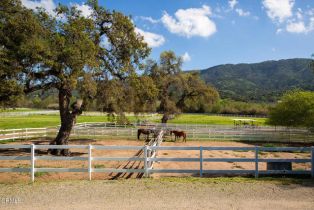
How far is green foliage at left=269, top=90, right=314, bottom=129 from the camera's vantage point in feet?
107

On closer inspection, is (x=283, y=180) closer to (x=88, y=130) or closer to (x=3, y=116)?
(x=88, y=130)

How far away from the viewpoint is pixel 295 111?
111 ft

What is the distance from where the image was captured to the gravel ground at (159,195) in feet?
26.6

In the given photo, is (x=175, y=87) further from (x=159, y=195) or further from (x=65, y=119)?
(x=159, y=195)

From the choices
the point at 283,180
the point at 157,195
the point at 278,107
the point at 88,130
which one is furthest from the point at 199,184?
the point at 278,107

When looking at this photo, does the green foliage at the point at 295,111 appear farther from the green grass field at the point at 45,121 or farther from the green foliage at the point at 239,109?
the green foliage at the point at 239,109

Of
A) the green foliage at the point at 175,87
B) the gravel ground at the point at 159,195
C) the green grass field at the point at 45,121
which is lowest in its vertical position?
the gravel ground at the point at 159,195

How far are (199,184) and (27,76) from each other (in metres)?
12.1

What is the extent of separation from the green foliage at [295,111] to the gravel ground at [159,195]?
23960 mm

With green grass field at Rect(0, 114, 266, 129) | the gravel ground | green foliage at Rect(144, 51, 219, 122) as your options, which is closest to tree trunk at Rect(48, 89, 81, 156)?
the gravel ground

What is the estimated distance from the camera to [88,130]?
33.9 metres

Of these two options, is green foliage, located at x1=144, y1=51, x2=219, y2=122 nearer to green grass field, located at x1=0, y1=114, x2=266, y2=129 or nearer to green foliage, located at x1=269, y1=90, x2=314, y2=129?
green foliage, located at x1=269, y1=90, x2=314, y2=129

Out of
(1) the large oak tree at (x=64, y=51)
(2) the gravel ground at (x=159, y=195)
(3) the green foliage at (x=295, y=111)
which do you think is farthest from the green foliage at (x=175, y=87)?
(2) the gravel ground at (x=159, y=195)

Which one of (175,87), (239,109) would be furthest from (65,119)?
(239,109)
